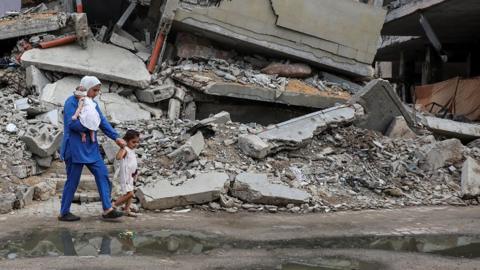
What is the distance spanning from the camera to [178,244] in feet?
17.1

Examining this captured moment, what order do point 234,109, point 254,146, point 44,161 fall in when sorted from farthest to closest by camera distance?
point 234,109
point 254,146
point 44,161

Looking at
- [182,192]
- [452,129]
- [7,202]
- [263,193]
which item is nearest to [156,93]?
[182,192]

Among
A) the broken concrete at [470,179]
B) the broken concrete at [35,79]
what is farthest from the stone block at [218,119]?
the broken concrete at [470,179]

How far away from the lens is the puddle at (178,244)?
15.7ft

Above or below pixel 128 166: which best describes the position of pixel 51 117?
above

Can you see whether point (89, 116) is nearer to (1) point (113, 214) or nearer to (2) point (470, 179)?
(1) point (113, 214)

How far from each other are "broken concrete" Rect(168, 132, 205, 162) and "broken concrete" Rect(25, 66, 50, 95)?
371 cm

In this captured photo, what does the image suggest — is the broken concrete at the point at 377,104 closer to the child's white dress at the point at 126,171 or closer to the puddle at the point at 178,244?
the puddle at the point at 178,244

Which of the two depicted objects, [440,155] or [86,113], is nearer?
[86,113]

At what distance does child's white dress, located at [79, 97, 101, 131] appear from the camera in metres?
5.53

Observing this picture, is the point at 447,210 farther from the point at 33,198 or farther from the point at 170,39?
the point at 170,39

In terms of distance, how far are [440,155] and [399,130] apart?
1.32 m

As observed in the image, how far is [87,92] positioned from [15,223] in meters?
1.55

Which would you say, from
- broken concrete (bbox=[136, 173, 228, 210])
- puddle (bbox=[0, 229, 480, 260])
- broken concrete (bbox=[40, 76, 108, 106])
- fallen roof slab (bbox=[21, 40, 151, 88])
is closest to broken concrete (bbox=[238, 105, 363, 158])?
broken concrete (bbox=[136, 173, 228, 210])
